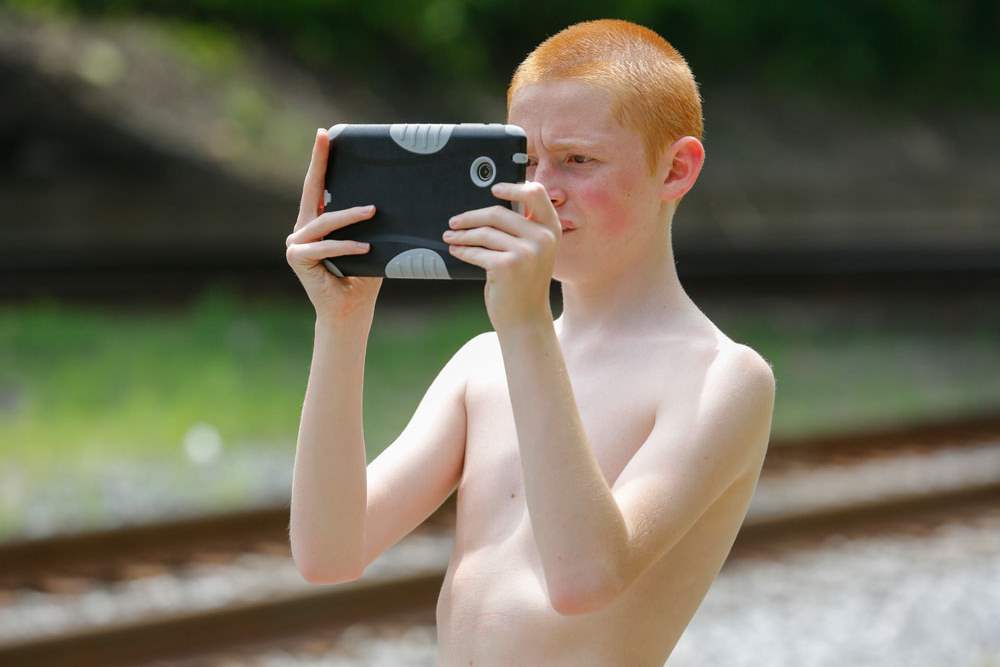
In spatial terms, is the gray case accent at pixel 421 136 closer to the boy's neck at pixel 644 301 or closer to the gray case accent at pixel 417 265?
the gray case accent at pixel 417 265

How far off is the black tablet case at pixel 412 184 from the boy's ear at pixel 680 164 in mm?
277

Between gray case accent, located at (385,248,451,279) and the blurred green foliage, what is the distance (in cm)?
1688

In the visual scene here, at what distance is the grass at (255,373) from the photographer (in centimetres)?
889

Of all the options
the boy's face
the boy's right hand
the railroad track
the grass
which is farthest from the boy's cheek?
the grass

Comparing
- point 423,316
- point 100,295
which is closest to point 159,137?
point 100,295

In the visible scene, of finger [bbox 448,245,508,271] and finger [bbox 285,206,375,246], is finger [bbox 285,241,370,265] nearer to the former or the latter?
finger [bbox 285,206,375,246]

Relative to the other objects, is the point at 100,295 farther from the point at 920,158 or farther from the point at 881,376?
the point at 920,158

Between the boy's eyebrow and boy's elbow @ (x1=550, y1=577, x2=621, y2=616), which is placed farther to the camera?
the boy's eyebrow

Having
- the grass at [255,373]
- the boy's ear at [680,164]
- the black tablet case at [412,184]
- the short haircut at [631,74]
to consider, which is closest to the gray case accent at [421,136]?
the black tablet case at [412,184]

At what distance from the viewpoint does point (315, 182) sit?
181 cm

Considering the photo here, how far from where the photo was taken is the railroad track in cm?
614

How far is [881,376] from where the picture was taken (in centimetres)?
1263

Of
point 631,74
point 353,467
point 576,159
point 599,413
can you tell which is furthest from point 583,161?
point 353,467

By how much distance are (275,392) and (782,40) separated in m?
16.2
